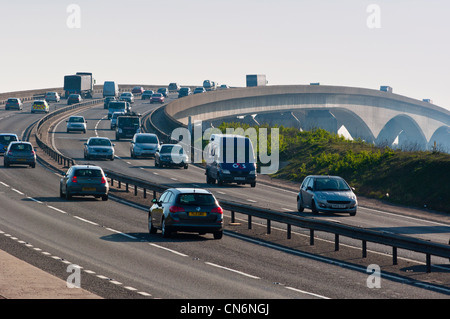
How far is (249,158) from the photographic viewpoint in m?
42.5

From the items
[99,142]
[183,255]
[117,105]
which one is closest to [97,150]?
[99,142]

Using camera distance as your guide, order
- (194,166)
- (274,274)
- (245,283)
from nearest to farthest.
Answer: (245,283) → (274,274) → (194,166)

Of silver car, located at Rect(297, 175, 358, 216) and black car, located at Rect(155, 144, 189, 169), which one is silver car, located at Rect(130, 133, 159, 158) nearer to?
black car, located at Rect(155, 144, 189, 169)

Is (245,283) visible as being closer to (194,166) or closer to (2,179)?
(2,179)

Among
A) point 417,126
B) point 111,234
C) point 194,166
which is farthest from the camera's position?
point 417,126

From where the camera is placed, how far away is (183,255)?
811 inches

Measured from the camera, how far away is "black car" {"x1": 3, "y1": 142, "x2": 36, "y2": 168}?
49250 millimetres

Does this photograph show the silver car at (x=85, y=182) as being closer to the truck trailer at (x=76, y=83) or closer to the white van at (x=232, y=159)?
the white van at (x=232, y=159)

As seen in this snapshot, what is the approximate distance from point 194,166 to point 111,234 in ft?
105

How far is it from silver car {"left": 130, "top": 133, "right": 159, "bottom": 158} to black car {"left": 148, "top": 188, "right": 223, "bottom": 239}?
3418cm

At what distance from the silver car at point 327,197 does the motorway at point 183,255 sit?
46 centimetres

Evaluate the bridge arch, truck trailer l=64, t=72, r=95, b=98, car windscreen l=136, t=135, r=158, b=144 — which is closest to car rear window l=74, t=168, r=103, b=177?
car windscreen l=136, t=135, r=158, b=144

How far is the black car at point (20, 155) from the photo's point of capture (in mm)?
49250
